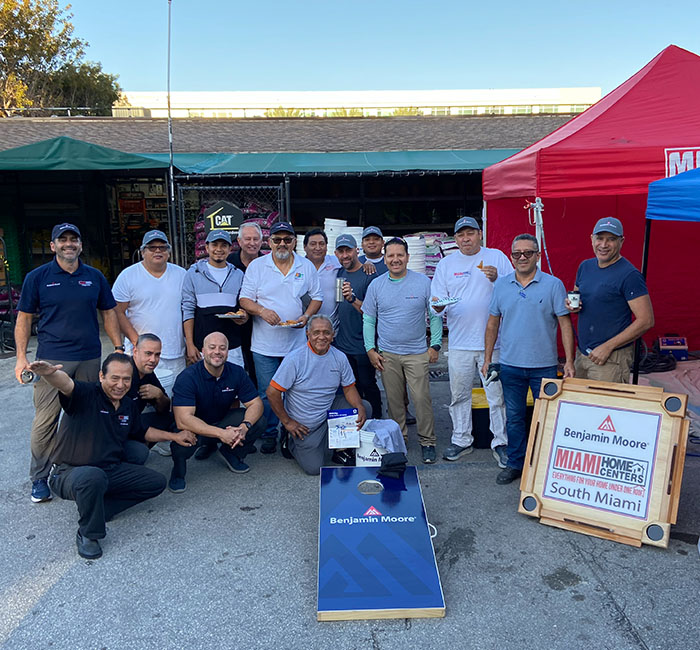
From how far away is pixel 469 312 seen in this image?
4.64 m

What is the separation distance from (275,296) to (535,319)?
210 cm

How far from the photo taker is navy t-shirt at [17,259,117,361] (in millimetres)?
4121

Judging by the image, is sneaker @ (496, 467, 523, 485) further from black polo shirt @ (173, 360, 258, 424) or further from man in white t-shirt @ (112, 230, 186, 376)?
man in white t-shirt @ (112, 230, 186, 376)

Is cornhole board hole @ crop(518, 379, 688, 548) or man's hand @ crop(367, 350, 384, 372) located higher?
man's hand @ crop(367, 350, 384, 372)

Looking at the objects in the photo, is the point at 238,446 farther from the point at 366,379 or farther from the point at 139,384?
the point at 366,379

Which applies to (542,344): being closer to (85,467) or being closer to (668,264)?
(85,467)

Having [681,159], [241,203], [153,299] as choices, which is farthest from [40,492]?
[241,203]

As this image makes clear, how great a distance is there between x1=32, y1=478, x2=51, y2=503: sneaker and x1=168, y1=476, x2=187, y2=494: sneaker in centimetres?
83

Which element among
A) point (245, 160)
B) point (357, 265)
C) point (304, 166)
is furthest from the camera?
point (245, 160)

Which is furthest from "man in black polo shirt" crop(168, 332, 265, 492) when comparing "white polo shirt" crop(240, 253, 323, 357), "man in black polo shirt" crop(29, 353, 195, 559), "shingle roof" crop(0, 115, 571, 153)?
"shingle roof" crop(0, 115, 571, 153)

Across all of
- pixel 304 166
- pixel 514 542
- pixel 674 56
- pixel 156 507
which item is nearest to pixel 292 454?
pixel 156 507

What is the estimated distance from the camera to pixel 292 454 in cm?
480

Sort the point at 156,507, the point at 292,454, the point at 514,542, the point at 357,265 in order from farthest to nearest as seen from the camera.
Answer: the point at 357,265
the point at 292,454
the point at 156,507
the point at 514,542

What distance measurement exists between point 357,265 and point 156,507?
8.47ft
